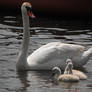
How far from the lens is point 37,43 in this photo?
16.0m

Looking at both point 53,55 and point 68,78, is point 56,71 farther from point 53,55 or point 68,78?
point 53,55

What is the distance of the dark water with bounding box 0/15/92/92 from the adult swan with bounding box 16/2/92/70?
0.66 ft

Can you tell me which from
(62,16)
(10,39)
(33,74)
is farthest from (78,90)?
(62,16)

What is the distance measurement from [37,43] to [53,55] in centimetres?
311

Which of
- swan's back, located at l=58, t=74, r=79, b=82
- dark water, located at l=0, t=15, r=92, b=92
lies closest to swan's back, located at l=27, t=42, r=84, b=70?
dark water, located at l=0, t=15, r=92, b=92

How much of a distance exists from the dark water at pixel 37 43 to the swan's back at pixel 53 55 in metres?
0.26

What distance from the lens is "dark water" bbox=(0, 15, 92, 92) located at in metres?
11.2

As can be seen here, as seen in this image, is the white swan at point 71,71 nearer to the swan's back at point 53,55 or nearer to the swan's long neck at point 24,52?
the swan's back at point 53,55

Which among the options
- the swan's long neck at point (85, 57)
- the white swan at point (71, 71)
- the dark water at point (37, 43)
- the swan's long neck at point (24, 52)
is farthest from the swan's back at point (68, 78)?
the swan's long neck at point (85, 57)

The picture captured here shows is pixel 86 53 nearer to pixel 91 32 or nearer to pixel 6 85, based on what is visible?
pixel 6 85

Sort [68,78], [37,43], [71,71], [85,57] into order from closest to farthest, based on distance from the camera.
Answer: [68,78], [71,71], [85,57], [37,43]

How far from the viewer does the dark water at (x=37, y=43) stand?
36.9 feet

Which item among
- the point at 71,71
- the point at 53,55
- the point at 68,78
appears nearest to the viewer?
the point at 68,78

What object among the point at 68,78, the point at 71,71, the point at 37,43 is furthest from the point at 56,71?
the point at 37,43
